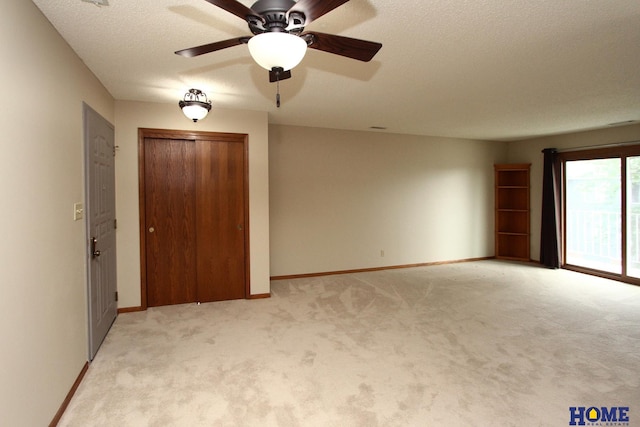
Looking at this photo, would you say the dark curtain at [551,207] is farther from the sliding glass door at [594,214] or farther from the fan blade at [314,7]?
the fan blade at [314,7]

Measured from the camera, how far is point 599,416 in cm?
201

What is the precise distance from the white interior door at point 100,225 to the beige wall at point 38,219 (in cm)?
18

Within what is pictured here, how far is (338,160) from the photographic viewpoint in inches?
213

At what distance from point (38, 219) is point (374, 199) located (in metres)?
4.61

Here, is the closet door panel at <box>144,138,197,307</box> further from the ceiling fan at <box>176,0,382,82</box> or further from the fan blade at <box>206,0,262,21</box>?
the fan blade at <box>206,0,262,21</box>

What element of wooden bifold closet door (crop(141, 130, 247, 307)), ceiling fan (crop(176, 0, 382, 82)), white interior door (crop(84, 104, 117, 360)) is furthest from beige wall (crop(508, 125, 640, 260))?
white interior door (crop(84, 104, 117, 360))

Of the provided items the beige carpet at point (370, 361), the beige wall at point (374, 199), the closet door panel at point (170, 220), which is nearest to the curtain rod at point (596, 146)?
the beige wall at point (374, 199)

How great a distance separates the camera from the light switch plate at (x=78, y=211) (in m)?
2.35

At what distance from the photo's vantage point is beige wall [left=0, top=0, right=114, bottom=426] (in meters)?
1.52

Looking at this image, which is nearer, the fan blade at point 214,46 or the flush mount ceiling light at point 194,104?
the fan blade at point 214,46

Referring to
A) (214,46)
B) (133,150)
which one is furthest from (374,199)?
(214,46)

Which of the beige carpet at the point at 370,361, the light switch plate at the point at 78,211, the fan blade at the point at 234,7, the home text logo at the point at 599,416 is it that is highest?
the fan blade at the point at 234,7

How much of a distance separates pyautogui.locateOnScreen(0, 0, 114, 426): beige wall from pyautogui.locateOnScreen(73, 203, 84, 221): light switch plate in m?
0.05

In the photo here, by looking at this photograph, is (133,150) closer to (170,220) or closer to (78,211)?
(170,220)
